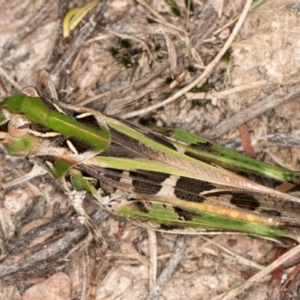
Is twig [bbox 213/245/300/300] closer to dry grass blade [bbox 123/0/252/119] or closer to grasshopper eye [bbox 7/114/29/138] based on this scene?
dry grass blade [bbox 123/0/252/119]

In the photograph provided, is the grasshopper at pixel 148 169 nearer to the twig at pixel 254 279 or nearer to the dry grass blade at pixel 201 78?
the twig at pixel 254 279

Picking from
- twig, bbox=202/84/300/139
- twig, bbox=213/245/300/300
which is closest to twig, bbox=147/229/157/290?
twig, bbox=213/245/300/300

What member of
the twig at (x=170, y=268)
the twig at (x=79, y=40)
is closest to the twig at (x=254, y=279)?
the twig at (x=170, y=268)

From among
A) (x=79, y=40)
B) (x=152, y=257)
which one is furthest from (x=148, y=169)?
(x=79, y=40)

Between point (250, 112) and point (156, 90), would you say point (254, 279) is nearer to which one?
point (250, 112)

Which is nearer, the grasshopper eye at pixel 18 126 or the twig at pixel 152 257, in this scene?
the grasshopper eye at pixel 18 126

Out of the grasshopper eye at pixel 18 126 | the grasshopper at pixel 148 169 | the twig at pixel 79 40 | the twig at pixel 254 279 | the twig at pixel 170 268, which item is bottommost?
the twig at pixel 254 279

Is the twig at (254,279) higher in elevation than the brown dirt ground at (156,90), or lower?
lower
